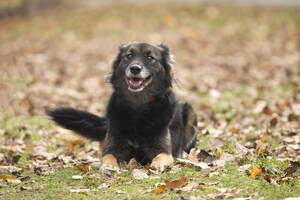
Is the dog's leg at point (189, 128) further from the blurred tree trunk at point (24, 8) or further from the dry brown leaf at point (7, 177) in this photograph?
the blurred tree trunk at point (24, 8)

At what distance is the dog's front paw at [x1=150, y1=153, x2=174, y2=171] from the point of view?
760 cm

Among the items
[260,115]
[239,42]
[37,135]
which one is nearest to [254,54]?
[239,42]

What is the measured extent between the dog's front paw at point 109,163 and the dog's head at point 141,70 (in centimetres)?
81

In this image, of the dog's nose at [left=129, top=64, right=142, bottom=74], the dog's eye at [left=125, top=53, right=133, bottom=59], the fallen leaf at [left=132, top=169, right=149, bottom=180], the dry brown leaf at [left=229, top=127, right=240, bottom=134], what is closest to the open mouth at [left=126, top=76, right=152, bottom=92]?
the dog's nose at [left=129, top=64, right=142, bottom=74]

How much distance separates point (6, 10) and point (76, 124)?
17.5m

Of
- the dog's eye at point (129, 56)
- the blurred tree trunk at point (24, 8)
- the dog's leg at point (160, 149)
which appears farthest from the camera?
the blurred tree trunk at point (24, 8)

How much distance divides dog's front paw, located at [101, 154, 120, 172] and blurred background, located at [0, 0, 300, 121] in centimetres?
110

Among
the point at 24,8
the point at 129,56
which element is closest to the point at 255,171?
the point at 129,56

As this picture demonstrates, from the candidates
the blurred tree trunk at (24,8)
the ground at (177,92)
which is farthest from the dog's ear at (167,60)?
the blurred tree trunk at (24,8)

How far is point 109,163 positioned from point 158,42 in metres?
12.4

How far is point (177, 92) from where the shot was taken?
14.2 m

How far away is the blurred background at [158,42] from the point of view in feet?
44.2

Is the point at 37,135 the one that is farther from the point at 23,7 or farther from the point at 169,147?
the point at 23,7

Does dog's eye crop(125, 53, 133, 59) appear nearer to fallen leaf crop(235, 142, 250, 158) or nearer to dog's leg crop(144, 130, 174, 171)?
dog's leg crop(144, 130, 174, 171)
